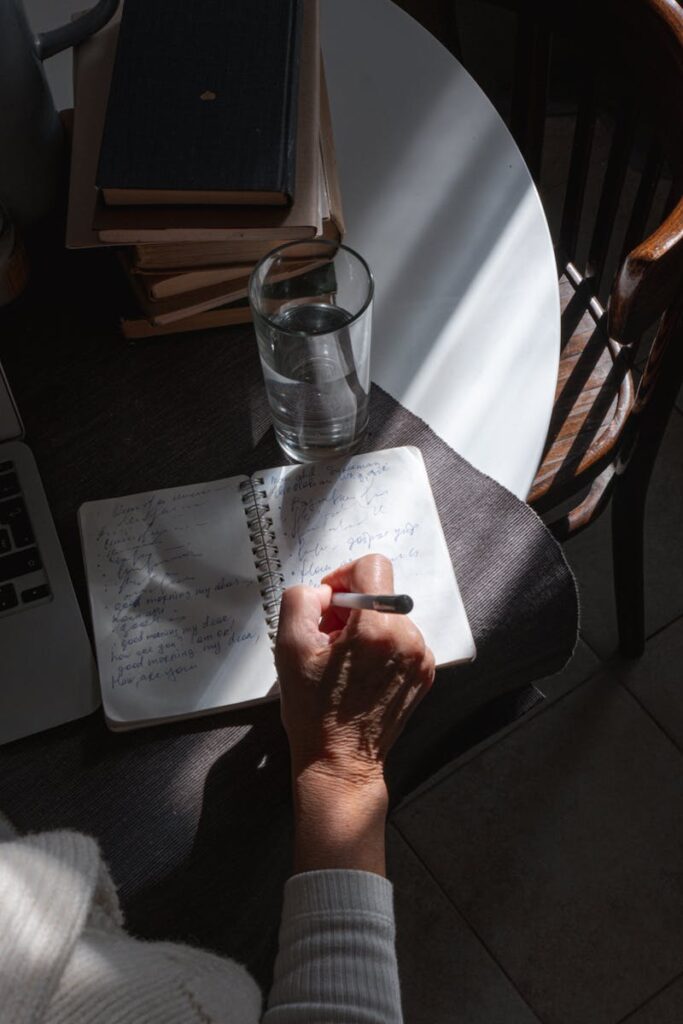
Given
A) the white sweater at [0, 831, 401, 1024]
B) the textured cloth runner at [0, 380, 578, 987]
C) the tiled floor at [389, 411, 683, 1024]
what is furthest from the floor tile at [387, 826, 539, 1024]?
the white sweater at [0, 831, 401, 1024]

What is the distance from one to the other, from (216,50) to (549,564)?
19.8 inches

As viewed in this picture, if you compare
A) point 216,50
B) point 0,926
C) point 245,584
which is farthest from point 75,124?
point 0,926

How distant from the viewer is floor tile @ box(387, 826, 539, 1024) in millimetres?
1251

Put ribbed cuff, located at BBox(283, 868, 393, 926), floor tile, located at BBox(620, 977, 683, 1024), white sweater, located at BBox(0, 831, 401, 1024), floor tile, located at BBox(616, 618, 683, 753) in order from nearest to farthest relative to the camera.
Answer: white sweater, located at BBox(0, 831, 401, 1024), ribbed cuff, located at BBox(283, 868, 393, 926), floor tile, located at BBox(620, 977, 683, 1024), floor tile, located at BBox(616, 618, 683, 753)

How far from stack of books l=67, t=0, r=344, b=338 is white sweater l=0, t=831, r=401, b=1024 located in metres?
0.45

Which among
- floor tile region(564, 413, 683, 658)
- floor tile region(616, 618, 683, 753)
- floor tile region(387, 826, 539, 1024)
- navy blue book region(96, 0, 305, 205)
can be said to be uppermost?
navy blue book region(96, 0, 305, 205)

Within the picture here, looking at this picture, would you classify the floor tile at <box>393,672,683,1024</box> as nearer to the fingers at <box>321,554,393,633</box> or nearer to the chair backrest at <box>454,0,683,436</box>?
the chair backrest at <box>454,0,683,436</box>

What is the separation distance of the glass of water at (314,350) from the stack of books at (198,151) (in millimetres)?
25

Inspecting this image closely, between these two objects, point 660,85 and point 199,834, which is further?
point 660,85

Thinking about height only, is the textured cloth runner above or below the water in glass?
below

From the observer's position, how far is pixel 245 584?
0.76 metres

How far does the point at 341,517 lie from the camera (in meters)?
0.79

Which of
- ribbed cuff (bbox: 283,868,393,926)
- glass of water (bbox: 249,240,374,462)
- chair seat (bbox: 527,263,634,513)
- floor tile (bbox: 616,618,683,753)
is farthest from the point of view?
floor tile (bbox: 616,618,683,753)

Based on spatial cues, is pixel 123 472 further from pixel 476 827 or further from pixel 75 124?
pixel 476 827
